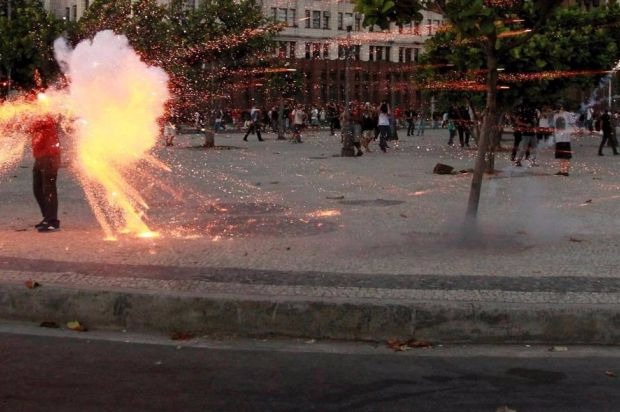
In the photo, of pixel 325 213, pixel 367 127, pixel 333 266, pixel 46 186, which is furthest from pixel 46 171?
pixel 367 127

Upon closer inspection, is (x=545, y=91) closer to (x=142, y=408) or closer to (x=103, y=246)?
(x=103, y=246)

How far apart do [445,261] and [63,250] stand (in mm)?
3857

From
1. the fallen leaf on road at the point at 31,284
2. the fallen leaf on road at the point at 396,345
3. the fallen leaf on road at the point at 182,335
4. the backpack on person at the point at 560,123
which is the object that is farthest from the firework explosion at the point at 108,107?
the backpack on person at the point at 560,123

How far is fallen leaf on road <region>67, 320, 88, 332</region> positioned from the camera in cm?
599

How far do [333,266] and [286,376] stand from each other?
245 centimetres

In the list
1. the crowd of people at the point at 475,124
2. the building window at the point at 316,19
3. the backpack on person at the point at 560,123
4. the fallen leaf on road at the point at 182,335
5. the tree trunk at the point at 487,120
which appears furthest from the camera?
the building window at the point at 316,19

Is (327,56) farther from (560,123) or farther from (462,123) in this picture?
(560,123)

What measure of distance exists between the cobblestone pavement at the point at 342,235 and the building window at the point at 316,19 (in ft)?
207

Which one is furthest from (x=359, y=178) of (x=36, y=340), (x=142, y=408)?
(x=142, y=408)

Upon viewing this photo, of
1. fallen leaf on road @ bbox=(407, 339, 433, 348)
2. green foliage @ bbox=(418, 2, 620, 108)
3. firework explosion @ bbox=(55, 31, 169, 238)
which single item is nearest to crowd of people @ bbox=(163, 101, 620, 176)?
green foliage @ bbox=(418, 2, 620, 108)

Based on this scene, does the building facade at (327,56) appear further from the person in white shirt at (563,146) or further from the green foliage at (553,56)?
the person in white shirt at (563,146)

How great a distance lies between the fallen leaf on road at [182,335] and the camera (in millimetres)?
5832

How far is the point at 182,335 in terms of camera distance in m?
5.88

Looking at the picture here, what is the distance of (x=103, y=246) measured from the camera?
826 centimetres
